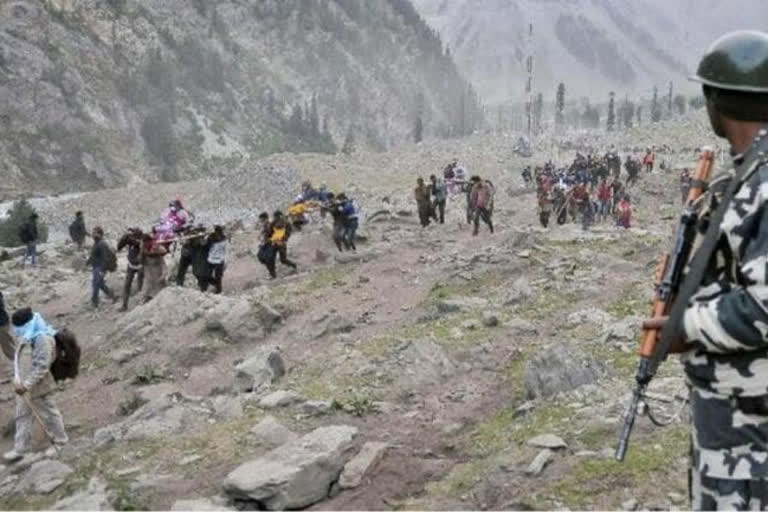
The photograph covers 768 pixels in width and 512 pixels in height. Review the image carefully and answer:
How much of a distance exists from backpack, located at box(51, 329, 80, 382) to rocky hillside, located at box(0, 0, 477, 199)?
32228 mm

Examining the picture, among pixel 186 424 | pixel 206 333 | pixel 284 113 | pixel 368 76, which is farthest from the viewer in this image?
pixel 368 76

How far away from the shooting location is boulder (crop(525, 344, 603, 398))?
22.6 ft

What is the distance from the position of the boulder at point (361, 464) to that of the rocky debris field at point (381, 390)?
0.05 feet

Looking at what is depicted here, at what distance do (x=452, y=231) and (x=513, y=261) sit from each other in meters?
5.92

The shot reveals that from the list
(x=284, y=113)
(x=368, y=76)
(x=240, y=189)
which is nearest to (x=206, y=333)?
(x=240, y=189)

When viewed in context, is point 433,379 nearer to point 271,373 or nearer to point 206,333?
point 271,373

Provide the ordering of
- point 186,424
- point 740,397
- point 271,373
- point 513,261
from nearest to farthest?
point 740,397 → point 186,424 → point 271,373 → point 513,261

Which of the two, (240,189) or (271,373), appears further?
(240,189)

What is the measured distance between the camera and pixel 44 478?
6.76 metres

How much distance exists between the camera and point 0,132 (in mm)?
74500

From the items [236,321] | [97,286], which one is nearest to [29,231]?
[97,286]

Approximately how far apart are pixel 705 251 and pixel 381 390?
18.5 feet

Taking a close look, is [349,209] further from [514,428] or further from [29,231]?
[514,428]

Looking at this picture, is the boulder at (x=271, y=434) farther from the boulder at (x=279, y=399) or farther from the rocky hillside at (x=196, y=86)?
the rocky hillside at (x=196, y=86)
